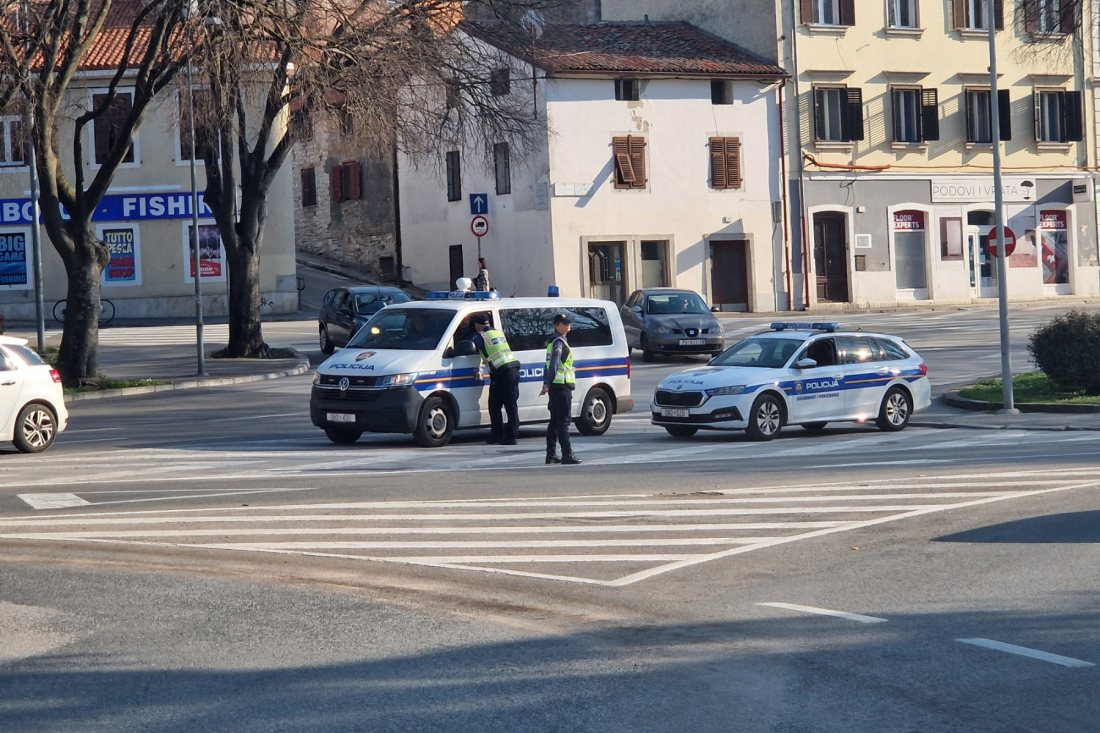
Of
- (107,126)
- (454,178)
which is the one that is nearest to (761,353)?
(107,126)

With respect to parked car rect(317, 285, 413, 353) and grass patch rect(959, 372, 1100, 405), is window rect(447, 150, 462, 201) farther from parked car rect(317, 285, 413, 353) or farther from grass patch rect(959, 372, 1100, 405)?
grass patch rect(959, 372, 1100, 405)

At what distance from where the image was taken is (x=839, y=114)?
4878 centimetres

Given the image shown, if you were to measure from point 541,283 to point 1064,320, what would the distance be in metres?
23.1

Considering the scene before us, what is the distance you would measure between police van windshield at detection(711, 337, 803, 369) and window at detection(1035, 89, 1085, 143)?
116 feet

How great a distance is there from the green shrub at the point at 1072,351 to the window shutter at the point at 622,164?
75.4 feet

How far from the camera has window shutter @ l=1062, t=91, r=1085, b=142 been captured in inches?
2052

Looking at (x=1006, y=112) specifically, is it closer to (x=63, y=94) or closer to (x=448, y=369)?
(x=63, y=94)

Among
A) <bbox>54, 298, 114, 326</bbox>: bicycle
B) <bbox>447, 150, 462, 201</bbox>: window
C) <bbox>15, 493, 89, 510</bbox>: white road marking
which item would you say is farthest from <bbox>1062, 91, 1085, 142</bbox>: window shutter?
<bbox>15, 493, 89, 510</bbox>: white road marking

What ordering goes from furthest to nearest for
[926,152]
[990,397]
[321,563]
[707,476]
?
[926,152] → [990,397] → [707,476] → [321,563]

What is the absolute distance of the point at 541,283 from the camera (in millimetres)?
45344

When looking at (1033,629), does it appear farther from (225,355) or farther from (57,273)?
(57,273)

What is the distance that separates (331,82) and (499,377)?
10.3m

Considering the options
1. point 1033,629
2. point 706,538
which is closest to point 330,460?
point 706,538

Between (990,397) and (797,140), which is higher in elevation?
(797,140)
